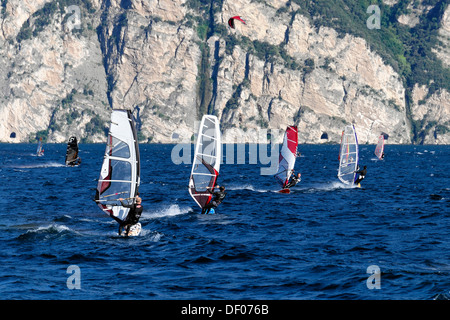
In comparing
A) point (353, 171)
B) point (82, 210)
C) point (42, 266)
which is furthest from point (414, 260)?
point (353, 171)

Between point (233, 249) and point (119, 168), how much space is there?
6361 millimetres

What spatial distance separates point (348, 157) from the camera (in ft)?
171

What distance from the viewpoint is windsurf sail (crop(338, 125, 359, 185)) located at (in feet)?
167

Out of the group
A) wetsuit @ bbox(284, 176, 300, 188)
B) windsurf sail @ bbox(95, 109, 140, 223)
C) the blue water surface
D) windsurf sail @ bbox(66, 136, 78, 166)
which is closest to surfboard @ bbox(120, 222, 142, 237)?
the blue water surface

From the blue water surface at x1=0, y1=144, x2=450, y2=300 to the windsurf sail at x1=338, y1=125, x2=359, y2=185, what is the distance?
28.7 ft

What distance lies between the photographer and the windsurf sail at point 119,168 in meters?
26.2

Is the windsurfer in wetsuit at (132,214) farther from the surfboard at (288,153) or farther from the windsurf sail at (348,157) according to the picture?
the windsurf sail at (348,157)

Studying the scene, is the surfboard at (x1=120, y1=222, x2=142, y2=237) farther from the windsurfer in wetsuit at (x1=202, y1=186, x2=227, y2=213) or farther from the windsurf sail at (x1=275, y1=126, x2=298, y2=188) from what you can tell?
the windsurf sail at (x1=275, y1=126, x2=298, y2=188)

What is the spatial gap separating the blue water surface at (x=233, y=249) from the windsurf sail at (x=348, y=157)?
876cm

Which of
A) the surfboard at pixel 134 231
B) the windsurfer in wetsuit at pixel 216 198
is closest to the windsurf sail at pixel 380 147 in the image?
the windsurfer in wetsuit at pixel 216 198

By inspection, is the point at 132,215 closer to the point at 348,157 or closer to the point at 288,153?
the point at 288,153

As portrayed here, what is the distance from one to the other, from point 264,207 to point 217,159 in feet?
19.6

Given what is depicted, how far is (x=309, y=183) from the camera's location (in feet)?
186

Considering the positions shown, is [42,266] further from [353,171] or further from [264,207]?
[353,171]
